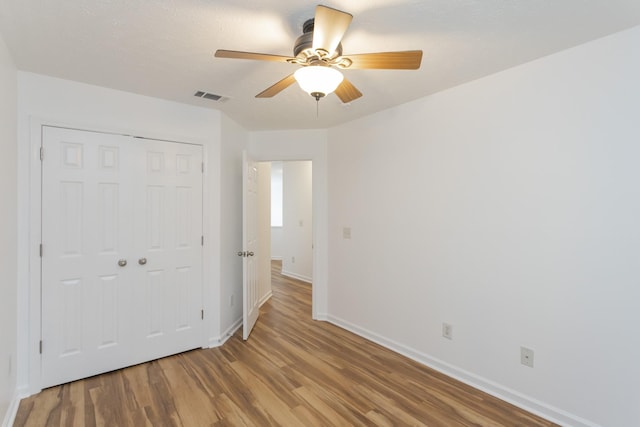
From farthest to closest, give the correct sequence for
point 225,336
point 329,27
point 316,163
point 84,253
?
point 316,163
point 225,336
point 84,253
point 329,27

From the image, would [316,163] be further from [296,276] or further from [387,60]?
[296,276]

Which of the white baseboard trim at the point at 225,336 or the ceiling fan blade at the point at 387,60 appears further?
the white baseboard trim at the point at 225,336

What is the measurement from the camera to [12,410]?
6.64 feet

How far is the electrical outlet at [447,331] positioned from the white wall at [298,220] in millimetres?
3457

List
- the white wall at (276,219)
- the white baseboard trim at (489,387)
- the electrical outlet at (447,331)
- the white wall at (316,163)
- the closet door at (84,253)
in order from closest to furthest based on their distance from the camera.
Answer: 1. the white baseboard trim at (489,387)
2. the closet door at (84,253)
3. the electrical outlet at (447,331)
4. the white wall at (316,163)
5. the white wall at (276,219)

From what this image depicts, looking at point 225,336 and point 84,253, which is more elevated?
point 84,253

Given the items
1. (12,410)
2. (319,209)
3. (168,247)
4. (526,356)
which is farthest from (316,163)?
(12,410)

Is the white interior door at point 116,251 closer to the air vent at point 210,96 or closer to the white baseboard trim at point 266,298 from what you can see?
the air vent at point 210,96

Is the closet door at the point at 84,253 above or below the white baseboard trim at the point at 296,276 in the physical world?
above

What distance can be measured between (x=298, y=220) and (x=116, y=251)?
3.84 meters

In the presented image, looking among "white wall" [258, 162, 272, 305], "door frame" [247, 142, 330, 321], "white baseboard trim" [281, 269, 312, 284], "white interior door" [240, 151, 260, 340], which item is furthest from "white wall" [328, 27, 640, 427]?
"white baseboard trim" [281, 269, 312, 284]

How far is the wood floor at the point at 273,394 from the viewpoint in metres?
2.05

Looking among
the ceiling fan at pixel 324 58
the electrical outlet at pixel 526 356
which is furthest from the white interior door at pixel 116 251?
the electrical outlet at pixel 526 356

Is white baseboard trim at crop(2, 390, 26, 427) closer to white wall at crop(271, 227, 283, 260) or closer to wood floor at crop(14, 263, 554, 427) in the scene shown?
wood floor at crop(14, 263, 554, 427)
